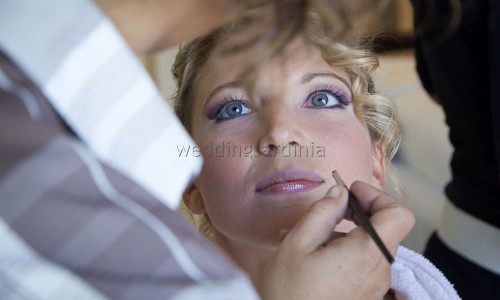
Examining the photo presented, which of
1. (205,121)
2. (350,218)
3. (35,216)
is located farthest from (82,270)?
(205,121)

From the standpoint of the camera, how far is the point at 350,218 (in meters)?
0.78

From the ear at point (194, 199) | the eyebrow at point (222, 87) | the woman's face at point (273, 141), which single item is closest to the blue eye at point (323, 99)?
the woman's face at point (273, 141)

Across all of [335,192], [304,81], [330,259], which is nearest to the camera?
[330,259]

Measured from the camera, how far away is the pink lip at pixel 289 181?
92 cm

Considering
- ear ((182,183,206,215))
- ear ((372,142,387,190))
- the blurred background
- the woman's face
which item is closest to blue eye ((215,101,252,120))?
the woman's face

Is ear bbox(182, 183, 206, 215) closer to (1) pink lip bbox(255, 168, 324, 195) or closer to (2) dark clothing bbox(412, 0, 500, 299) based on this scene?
(1) pink lip bbox(255, 168, 324, 195)

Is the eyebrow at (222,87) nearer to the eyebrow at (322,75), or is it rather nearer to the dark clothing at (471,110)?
the eyebrow at (322,75)

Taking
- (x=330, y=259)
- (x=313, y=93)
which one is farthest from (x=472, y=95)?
(x=330, y=259)

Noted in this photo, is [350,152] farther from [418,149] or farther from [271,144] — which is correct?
[418,149]

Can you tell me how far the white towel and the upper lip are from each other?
22cm

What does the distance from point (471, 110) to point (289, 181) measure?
1.44 feet

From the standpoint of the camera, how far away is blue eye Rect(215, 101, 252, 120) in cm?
104

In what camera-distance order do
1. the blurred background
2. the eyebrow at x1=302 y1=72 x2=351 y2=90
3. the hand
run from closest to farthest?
the hand → the eyebrow at x1=302 y1=72 x2=351 y2=90 → the blurred background

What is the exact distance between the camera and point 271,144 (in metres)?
0.95
